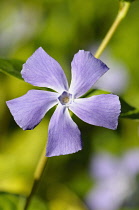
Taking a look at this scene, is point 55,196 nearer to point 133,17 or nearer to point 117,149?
point 117,149

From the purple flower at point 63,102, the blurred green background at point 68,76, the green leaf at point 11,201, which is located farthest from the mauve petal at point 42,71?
the blurred green background at point 68,76

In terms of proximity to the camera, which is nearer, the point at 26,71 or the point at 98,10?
the point at 26,71

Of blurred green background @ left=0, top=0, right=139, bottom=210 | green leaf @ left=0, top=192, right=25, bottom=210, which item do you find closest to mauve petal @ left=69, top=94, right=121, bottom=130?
green leaf @ left=0, top=192, right=25, bottom=210

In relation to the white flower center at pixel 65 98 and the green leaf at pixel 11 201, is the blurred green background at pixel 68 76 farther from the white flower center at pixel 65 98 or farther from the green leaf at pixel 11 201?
the white flower center at pixel 65 98

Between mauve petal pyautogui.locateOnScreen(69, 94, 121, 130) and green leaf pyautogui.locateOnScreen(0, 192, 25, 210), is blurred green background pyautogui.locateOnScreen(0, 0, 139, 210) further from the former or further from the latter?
mauve petal pyautogui.locateOnScreen(69, 94, 121, 130)

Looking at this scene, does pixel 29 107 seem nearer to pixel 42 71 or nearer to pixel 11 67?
pixel 42 71

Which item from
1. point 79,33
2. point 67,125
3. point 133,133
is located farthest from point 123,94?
point 67,125

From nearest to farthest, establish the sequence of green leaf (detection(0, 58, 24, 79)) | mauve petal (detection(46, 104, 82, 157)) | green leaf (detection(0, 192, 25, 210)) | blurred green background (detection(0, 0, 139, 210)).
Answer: mauve petal (detection(46, 104, 82, 157))
green leaf (detection(0, 58, 24, 79))
green leaf (detection(0, 192, 25, 210))
blurred green background (detection(0, 0, 139, 210))
